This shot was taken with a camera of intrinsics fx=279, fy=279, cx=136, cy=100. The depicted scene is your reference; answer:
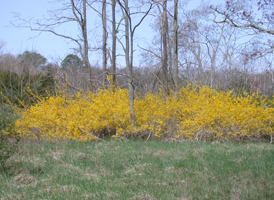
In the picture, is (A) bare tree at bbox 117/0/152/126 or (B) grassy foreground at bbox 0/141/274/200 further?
(A) bare tree at bbox 117/0/152/126

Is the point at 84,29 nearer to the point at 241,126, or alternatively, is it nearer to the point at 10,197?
the point at 241,126

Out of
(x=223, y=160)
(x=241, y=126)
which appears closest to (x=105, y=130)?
(x=241, y=126)

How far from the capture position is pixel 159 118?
8852 mm

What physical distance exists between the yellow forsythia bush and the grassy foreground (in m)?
2.25

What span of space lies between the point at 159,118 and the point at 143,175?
4580 mm

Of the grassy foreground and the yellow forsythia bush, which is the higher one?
the yellow forsythia bush

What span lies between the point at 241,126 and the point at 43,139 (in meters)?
5.92

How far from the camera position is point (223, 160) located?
512 cm

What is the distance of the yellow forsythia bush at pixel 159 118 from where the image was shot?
26.9ft

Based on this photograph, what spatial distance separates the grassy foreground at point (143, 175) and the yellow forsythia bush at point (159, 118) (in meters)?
2.25

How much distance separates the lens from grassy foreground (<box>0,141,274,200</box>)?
3518 millimetres

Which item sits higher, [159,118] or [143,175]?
[159,118]

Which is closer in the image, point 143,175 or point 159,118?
point 143,175

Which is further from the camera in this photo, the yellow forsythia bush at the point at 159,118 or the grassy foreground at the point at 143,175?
the yellow forsythia bush at the point at 159,118
